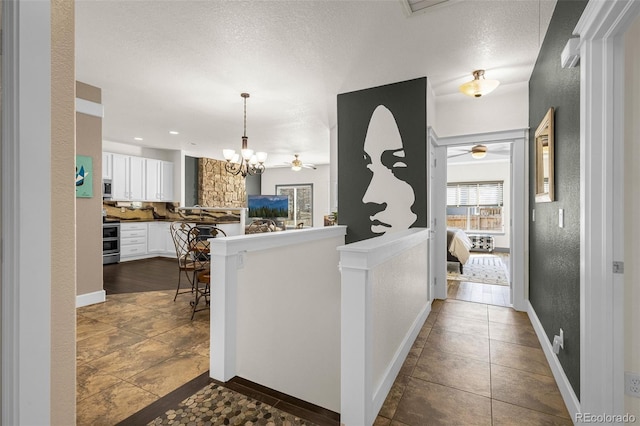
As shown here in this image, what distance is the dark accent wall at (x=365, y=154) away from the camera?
341cm

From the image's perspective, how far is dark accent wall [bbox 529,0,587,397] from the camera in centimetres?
172

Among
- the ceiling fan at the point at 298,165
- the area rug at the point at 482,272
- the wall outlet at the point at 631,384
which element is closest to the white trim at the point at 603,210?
the wall outlet at the point at 631,384

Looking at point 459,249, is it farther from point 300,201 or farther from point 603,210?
point 300,201

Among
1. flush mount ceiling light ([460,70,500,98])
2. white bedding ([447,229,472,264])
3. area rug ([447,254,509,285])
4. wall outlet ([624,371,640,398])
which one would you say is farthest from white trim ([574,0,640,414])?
white bedding ([447,229,472,264])

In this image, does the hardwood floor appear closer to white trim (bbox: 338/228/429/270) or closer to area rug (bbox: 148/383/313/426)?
area rug (bbox: 148/383/313/426)

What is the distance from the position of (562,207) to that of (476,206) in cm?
706

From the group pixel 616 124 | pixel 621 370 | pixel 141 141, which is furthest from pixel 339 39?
pixel 141 141

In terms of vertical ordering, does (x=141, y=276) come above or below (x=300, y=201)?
below

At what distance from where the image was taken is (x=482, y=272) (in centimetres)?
552

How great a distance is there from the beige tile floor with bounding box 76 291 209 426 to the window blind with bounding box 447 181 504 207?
7.61m

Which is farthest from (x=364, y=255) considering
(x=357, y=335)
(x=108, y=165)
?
(x=108, y=165)

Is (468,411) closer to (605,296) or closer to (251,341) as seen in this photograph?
(605,296)

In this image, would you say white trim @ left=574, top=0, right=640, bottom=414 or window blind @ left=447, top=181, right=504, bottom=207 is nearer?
white trim @ left=574, top=0, right=640, bottom=414

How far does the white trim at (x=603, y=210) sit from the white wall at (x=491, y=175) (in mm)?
7291
